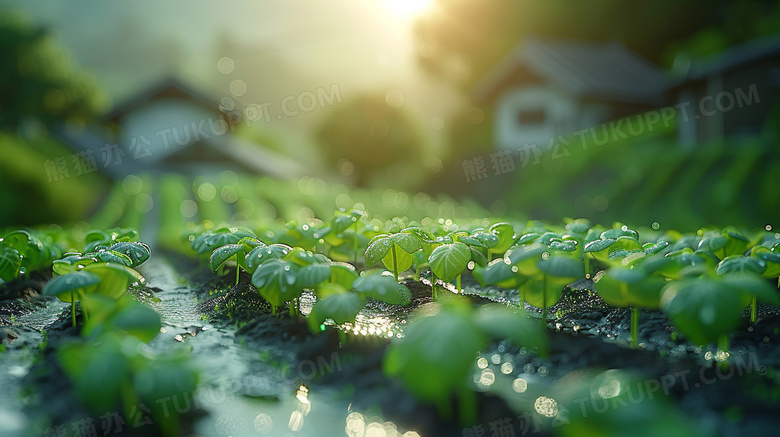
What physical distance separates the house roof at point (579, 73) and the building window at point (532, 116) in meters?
1.24

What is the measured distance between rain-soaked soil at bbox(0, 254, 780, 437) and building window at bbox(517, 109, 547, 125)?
17480mm

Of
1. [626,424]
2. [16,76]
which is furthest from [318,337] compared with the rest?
[16,76]

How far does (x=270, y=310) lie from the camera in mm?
2561

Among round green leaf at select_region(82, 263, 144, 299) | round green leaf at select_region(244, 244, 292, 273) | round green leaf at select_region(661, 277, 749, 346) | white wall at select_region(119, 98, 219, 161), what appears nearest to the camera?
round green leaf at select_region(661, 277, 749, 346)

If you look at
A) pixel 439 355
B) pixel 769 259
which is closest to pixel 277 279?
pixel 439 355

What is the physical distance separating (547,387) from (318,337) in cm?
91

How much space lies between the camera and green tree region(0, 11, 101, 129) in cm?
2252

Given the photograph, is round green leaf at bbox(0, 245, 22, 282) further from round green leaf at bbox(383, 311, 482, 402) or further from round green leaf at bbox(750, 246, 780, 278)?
round green leaf at bbox(750, 246, 780, 278)

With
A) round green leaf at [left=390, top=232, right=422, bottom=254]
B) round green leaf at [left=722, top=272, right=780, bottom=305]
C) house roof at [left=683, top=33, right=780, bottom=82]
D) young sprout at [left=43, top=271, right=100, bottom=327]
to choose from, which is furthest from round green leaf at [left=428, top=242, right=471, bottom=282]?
house roof at [left=683, top=33, right=780, bottom=82]

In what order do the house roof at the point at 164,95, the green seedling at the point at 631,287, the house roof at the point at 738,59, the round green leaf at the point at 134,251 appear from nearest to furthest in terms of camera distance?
the green seedling at the point at 631,287 < the round green leaf at the point at 134,251 < the house roof at the point at 738,59 < the house roof at the point at 164,95

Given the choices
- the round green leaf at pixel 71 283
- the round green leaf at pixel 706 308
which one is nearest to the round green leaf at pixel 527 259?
the round green leaf at pixel 706 308

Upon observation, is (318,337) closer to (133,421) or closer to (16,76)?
(133,421)

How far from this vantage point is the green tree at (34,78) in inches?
886

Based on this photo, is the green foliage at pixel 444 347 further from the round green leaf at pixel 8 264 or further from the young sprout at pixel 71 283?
A: the round green leaf at pixel 8 264
